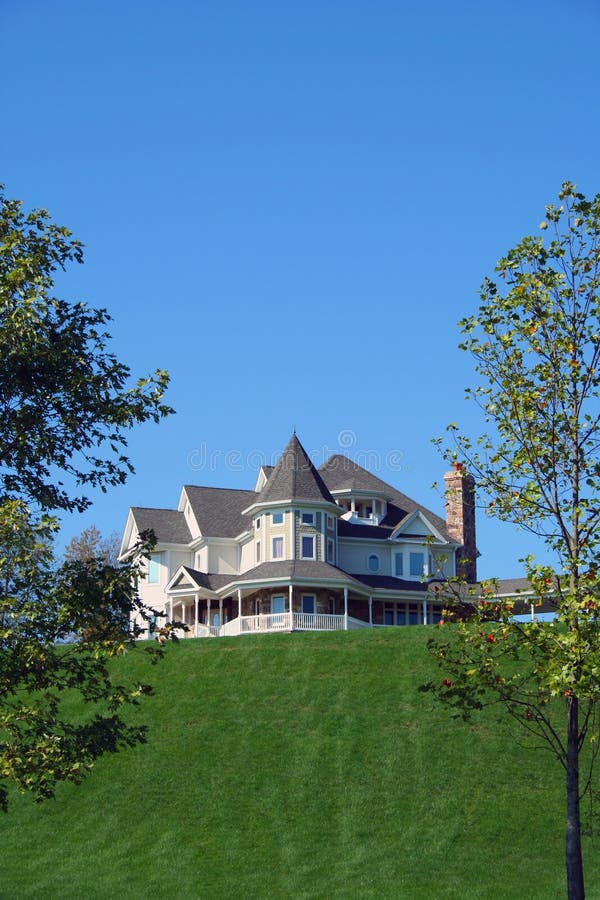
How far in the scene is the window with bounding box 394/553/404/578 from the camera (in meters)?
61.7

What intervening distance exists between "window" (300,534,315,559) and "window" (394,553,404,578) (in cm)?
605

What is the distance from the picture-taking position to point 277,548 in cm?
5844

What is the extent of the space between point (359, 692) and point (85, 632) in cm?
2397

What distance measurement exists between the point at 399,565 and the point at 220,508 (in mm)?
11017

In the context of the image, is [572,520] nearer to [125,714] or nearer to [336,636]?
[125,714]

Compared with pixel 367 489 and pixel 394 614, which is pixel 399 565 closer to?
pixel 394 614

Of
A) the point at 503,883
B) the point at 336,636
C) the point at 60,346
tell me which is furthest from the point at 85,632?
the point at 336,636

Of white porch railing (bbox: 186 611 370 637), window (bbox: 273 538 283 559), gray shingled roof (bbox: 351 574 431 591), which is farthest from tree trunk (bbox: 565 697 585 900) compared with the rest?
window (bbox: 273 538 283 559)

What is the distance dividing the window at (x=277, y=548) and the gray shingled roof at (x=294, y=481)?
213cm

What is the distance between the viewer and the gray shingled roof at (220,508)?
207 feet

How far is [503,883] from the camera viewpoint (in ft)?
93.9

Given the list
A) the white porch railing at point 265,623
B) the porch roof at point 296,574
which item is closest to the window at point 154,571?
the porch roof at point 296,574

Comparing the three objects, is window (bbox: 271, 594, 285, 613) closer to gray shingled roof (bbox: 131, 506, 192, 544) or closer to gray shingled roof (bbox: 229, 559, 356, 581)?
gray shingled roof (bbox: 229, 559, 356, 581)

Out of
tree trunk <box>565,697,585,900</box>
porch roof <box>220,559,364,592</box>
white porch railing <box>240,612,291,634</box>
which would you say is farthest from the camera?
porch roof <box>220,559,364,592</box>
